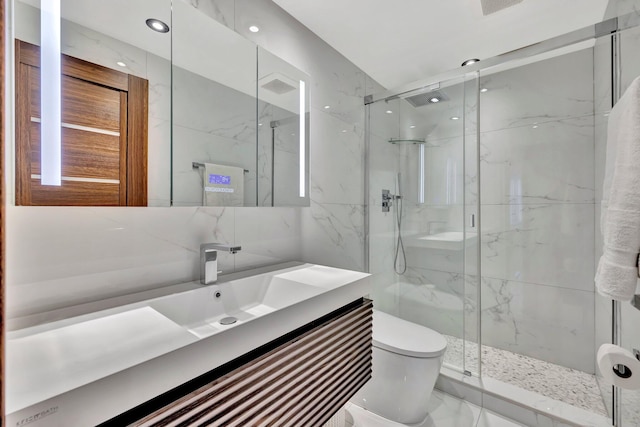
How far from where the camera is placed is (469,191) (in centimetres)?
194

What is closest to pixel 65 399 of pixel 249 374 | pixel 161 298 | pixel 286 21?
pixel 249 374

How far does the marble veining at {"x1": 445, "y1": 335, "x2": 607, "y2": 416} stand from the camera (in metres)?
1.68

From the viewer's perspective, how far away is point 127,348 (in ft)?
2.04

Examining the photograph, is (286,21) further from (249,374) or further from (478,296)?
(478,296)

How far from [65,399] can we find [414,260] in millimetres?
2090

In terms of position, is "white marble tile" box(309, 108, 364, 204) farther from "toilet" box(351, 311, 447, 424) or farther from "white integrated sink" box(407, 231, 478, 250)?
"toilet" box(351, 311, 447, 424)

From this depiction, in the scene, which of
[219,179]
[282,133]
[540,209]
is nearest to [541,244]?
[540,209]

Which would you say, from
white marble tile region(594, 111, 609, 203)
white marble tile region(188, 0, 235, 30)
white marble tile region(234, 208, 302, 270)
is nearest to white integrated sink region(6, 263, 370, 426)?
white marble tile region(234, 208, 302, 270)

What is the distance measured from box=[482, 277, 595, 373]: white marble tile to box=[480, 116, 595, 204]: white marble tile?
2.14ft

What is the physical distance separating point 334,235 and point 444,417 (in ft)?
3.96

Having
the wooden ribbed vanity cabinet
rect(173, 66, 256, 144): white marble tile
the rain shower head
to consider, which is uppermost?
the rain shower head

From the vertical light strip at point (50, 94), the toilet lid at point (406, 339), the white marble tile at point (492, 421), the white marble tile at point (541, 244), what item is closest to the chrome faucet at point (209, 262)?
the vertical light strip at point (50, 94)

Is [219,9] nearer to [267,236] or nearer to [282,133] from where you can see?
[282,133]

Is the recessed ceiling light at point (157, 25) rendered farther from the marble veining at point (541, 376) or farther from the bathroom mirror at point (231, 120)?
the marble veining at point (541, 376)
